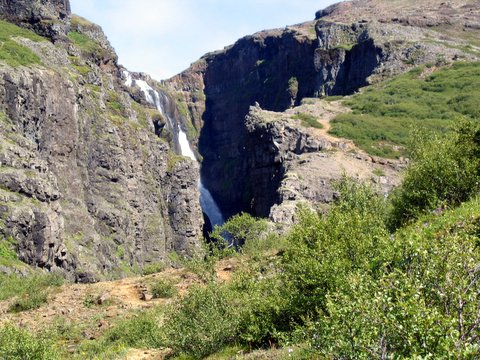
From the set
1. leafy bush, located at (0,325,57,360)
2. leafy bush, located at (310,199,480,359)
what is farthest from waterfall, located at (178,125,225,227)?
leafy bush, located at (310,199,480,359)

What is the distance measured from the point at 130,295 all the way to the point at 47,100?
4412 centimetres

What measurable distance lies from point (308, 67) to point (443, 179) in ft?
443

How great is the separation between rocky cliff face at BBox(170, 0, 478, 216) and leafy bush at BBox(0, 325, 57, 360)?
5033cm

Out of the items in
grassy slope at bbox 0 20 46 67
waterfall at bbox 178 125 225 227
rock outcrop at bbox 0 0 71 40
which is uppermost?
rock outcrop at bbox 0 0 71 40

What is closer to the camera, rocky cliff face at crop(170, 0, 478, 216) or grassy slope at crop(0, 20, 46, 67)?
grassy slope at crop(0, 20, 46, 67)

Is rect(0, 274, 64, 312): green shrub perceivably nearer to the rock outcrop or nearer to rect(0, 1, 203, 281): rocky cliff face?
rect(0, 1, 203, 281): rocky cliff face

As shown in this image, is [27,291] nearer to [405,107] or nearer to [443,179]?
[443,179]

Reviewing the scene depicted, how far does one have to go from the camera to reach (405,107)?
90688 millimetres

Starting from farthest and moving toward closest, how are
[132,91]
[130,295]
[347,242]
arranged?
[132,91]
[130,295]
[347,242]

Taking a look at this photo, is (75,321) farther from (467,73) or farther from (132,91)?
(132,91)

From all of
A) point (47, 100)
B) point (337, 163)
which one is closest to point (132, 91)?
point (47, 100)

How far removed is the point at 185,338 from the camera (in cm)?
1577

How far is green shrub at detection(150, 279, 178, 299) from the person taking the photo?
96.3ft

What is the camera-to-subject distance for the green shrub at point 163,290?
2936cm
